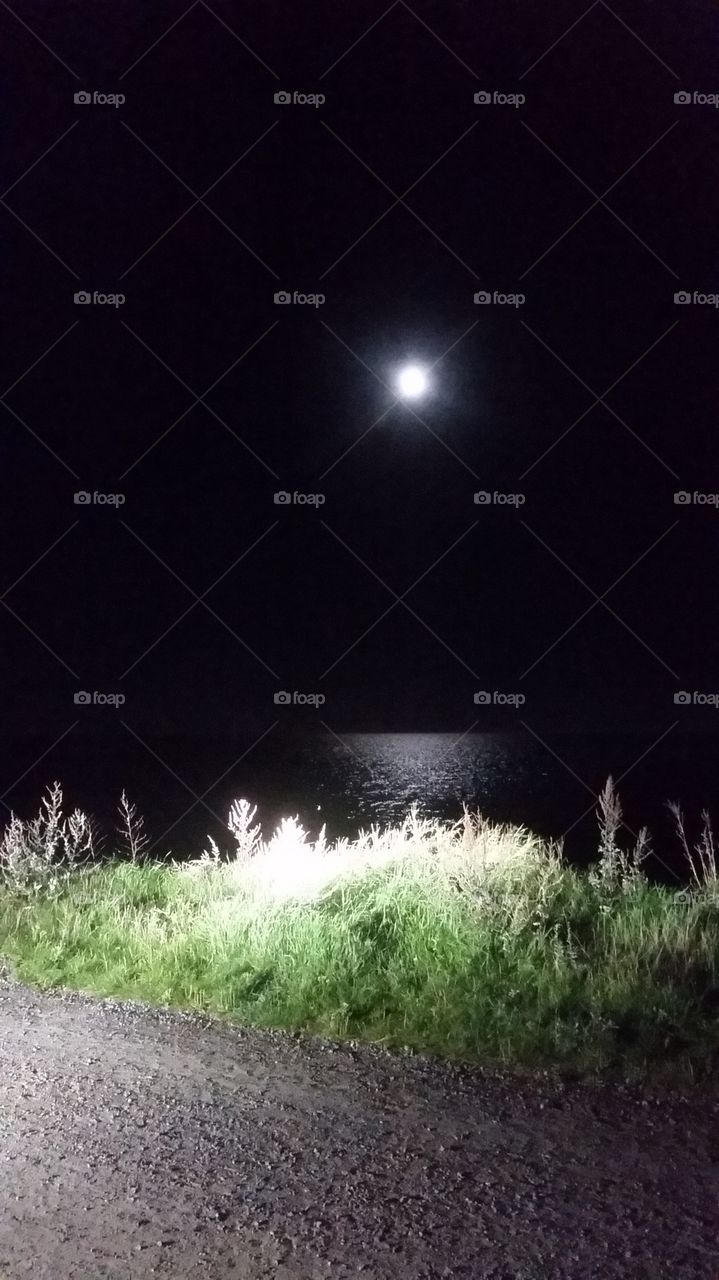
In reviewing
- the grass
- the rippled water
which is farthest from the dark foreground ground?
the rippled water

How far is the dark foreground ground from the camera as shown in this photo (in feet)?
11.0

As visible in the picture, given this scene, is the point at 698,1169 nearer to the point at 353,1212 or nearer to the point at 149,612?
the point at 353,1212

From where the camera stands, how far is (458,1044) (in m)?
5.12

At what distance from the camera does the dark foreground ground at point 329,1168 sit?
11.0ft

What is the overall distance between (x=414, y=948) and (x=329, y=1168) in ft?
7.65

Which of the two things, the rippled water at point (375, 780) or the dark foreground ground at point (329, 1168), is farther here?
the rippled water at point (375, 780)

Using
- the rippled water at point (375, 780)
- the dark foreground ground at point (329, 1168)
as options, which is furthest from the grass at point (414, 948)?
the rippled water at point (375, 780)

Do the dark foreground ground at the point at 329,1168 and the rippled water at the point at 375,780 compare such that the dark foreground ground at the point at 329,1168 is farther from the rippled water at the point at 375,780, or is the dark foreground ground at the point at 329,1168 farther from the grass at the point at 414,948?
the rippled water at the point at 375,780

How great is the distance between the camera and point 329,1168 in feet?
12.8

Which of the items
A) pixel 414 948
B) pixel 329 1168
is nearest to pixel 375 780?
pixel 414 948

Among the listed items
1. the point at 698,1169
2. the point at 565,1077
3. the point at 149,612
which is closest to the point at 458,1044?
the point at 565,1077

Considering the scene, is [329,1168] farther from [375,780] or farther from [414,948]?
[375,780]

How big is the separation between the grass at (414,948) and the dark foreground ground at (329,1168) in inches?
13.0

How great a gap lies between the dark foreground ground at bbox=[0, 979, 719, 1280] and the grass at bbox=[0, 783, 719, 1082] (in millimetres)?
331
